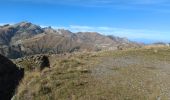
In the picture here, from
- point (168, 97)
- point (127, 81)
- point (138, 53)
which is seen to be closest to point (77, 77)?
point (127, 81)

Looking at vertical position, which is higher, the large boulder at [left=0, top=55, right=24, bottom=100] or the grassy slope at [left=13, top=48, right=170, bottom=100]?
the grassy slope at [left=13, top=48, right=170, bottom=100]

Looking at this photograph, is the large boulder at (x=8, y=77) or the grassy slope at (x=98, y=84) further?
the large boulder at (x=8, y=77)

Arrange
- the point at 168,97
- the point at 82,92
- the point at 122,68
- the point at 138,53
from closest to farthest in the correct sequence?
1. the point at 168,97
2. the point at 82,92
3. the point at 122,68
4. the point at 138,53

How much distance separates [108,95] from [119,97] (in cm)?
81

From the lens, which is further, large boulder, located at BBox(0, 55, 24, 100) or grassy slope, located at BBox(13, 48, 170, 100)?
large boulder, located at BBox(0, 55, 24, 100)

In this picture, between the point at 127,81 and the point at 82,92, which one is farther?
the point at 127,81

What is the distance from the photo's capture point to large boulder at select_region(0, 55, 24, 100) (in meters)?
37.6

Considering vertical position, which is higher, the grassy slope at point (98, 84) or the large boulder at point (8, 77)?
the grassy slope at point (98, 84)

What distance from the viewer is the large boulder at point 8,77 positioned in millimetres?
37638

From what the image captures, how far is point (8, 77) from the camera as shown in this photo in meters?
46.0

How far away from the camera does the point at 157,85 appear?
23672 millimetres

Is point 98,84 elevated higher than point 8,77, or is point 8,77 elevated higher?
point 98,84

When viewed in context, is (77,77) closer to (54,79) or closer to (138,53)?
(54,79)

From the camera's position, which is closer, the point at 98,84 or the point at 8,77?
the point at 98,84
